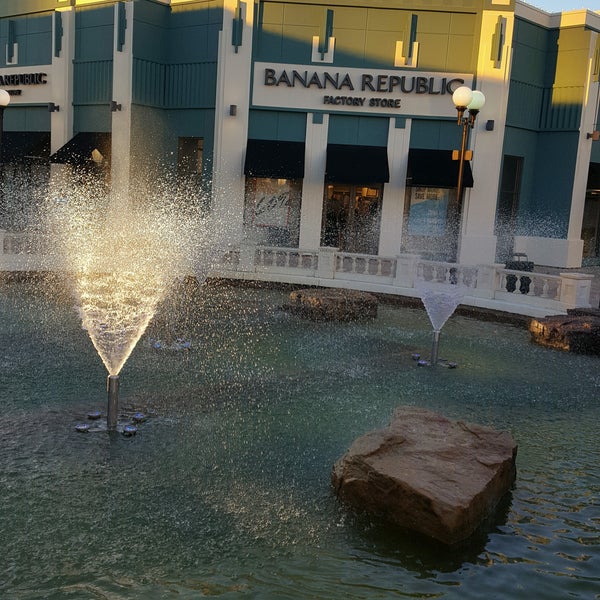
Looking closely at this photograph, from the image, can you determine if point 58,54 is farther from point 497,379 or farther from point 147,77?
point 497,379

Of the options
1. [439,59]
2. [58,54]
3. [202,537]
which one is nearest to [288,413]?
[202,537]

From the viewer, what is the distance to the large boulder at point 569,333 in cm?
1343

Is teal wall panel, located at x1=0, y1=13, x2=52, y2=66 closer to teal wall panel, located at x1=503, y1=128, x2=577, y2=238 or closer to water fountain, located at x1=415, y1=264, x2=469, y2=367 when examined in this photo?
teal wall panel, located at x1=503, y1=128, x2=577, y2=238

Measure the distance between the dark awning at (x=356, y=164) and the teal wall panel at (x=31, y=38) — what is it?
41.8 ft

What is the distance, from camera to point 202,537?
18.9 ft

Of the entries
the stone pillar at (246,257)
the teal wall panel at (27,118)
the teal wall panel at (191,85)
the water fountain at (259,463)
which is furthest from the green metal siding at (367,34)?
the water fountain at (259,463)

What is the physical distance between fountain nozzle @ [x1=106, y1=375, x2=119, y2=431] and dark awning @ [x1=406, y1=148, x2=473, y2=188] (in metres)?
19.5

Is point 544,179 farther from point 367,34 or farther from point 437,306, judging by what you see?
point 437,306

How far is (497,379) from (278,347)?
3.73 meters

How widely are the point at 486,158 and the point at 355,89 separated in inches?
210

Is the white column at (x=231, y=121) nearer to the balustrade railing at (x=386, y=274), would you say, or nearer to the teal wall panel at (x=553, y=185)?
the balustrade railing at (x=386, y=274)

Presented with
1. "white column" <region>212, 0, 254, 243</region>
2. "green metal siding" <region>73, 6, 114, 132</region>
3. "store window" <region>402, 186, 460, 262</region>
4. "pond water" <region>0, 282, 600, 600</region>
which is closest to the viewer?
"pond water" <region>0, 282, 600, 600</region>

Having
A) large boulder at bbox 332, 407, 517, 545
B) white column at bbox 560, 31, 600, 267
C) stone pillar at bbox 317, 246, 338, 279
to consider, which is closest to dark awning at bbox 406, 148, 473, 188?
white column at bbox 560, 31, 600, 267

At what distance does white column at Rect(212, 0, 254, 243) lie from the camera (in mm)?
26266
